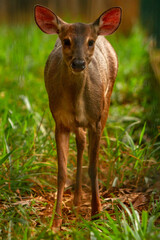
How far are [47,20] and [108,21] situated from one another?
0.56 m

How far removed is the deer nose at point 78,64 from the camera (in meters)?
3.67

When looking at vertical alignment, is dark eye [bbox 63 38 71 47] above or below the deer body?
above

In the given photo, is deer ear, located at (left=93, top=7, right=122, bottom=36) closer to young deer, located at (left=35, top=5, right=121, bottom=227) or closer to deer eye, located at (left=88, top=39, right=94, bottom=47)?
young deer, located at (left=35, top=5, right=121, bottom=227)

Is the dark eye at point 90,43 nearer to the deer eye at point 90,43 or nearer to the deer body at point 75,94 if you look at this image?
the deer eye at point 90,43

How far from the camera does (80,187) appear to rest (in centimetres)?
449

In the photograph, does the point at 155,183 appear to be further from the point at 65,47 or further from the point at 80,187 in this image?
the point at 65,47

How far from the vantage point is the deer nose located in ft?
12.0

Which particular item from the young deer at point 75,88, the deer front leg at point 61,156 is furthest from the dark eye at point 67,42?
the deer front leg at point 61,156

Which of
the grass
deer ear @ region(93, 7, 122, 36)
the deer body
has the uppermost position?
deer ear @ region(93, 7, 122, 36)

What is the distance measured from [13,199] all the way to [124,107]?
288 cm

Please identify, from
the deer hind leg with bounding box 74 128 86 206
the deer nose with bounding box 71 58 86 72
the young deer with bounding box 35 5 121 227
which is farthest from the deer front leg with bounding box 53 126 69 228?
the deer nose with bounding box 71 58 86 72

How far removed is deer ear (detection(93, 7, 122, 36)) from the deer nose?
1.99 feet

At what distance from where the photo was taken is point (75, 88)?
4.08 meters

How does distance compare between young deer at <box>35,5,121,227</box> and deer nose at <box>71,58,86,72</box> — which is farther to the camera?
young deer at <box>35,5,121,227</box>
